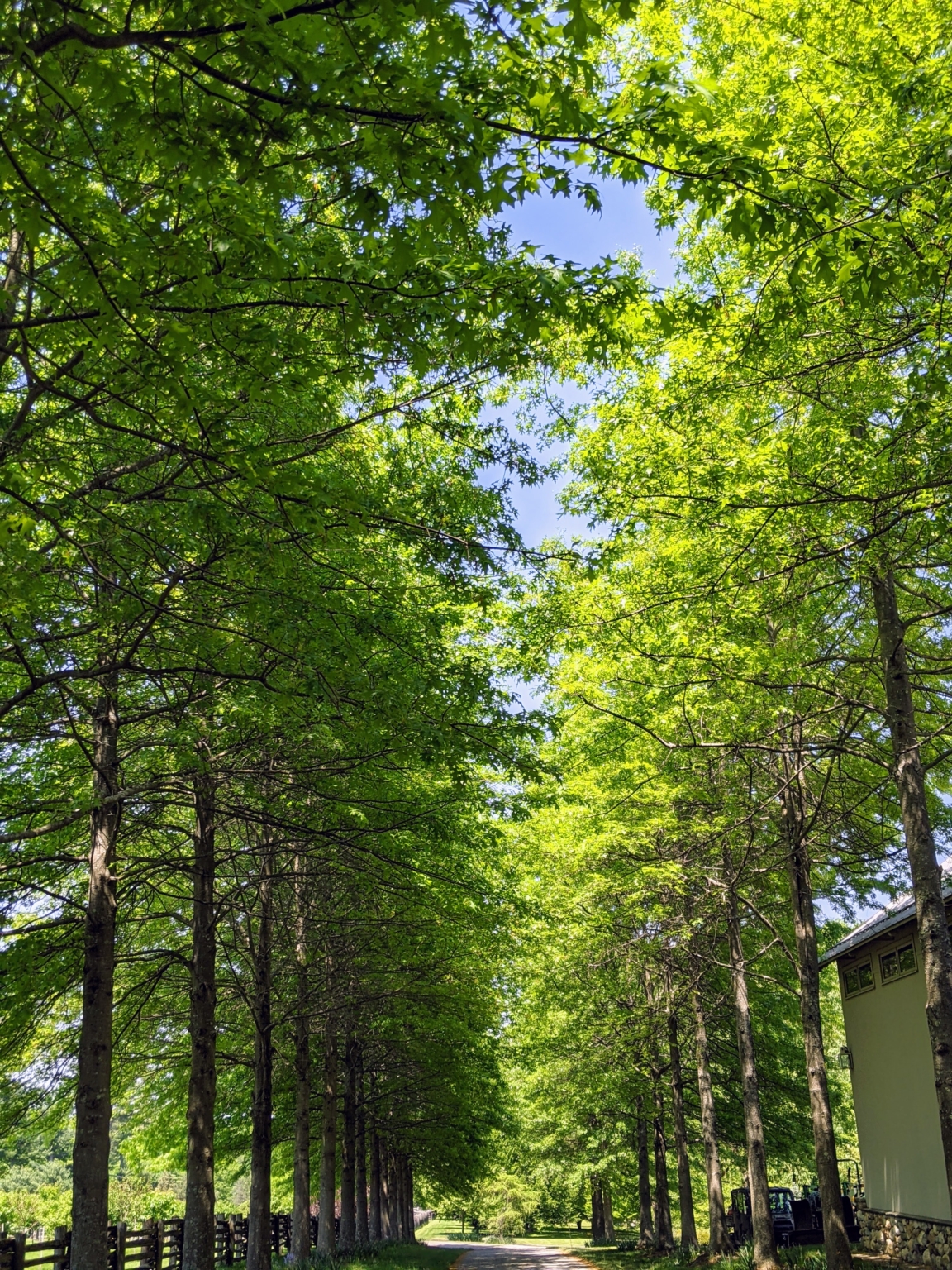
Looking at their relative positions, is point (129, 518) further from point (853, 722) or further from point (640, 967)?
point (640, 967)

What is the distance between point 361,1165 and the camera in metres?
28.3

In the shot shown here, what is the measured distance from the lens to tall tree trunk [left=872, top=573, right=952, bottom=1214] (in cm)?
947

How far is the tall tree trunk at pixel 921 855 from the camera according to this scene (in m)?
9.47

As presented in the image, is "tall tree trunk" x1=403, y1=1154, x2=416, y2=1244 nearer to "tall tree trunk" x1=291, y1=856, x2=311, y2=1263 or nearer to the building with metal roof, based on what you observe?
"tall tree trunk" x1=291, y1=856, x2=311, y2=1263

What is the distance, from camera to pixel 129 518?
21.8 feet

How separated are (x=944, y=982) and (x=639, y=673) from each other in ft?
16.5

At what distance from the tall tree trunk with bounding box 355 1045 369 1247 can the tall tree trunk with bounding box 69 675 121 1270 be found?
54.5 ft

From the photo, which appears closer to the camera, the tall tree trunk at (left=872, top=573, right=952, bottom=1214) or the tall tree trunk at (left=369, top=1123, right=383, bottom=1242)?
the tall tree trunk at (left=872, top=573, right=952, bottom=1214)

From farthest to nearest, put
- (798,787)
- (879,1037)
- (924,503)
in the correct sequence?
(879,1037)
(798,787)
(924,503)

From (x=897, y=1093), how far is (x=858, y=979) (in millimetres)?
2876

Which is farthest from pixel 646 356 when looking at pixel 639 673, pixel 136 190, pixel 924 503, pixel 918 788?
pixel 136 190

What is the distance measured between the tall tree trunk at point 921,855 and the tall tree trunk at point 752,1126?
5.16 m

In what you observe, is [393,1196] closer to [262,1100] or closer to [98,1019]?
[262,1100]

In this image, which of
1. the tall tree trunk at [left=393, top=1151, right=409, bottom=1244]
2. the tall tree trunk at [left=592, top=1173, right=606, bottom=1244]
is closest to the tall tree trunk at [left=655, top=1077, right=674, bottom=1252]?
the tall tree trunk at [left=592, top=1173, right=606, bottom=1244]
